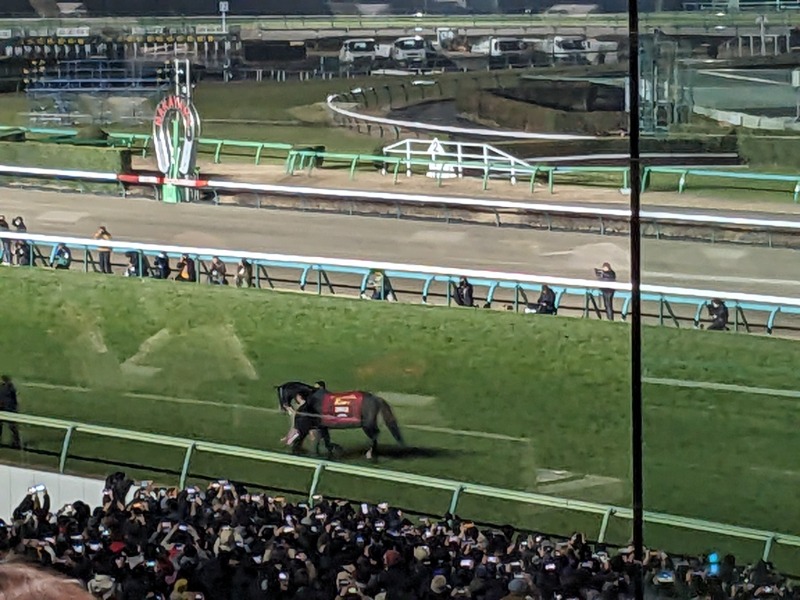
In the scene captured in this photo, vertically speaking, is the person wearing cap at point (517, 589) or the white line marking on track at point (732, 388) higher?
the white line marking on track at point (732, 388)

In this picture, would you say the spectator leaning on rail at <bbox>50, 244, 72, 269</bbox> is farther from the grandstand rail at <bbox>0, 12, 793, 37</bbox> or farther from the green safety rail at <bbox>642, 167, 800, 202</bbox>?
the green safety rail at <bbox>642, 167, 800, 202</bbox>

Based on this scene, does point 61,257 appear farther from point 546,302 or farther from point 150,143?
point 546,302

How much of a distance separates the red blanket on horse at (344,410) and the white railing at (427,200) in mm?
503

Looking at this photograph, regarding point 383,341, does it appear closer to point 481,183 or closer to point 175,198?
point 481,183

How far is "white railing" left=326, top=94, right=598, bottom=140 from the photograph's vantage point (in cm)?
311

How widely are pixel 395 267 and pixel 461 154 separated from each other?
336 mm

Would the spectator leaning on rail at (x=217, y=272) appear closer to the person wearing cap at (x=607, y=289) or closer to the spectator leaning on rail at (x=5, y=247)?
the spectator leaning on rail at (x=5, y=247)

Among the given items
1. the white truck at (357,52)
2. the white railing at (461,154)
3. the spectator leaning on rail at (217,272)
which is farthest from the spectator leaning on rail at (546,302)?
the spectator leaning on rail at (217,272)

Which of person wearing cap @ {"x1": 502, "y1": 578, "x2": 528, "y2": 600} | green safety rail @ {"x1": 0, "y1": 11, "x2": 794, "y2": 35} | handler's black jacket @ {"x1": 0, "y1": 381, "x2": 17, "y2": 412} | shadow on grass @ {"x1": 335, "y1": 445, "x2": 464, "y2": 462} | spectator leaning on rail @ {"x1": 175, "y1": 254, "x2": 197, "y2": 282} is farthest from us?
handler's black jacket @ {"x1": 0, "y1": 381, "x2": 17, "y2": 412}

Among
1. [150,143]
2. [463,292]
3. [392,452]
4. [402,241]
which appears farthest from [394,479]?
[150,143]

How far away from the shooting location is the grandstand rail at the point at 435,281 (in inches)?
111

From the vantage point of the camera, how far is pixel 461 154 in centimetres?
327

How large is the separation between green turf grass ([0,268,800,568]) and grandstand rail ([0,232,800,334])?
0.04 m

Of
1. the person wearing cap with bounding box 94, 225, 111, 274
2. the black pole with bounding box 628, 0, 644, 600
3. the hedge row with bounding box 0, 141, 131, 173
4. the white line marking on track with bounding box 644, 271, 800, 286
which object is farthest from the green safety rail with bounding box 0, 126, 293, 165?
the white line marking on track with bounding box 644, 271, 800, 286
